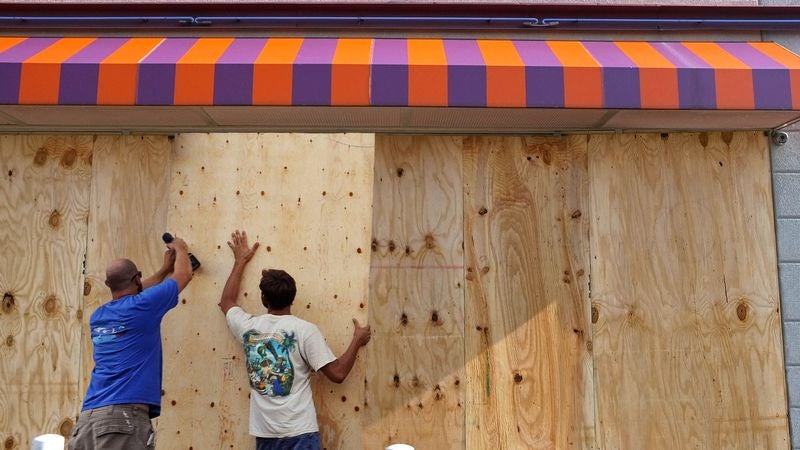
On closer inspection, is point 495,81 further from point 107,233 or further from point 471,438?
point 107,233

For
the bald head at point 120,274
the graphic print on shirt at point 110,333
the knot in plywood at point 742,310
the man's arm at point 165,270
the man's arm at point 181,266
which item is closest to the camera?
the graphic print on shirt at point 110,333

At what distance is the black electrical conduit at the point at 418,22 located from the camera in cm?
476

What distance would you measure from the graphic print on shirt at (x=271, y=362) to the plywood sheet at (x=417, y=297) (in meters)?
0.68

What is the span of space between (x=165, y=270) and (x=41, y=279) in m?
0.95

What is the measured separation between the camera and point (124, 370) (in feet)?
12.3

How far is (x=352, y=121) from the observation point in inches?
186

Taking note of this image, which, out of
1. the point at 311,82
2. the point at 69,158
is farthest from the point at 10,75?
the point at 311,82

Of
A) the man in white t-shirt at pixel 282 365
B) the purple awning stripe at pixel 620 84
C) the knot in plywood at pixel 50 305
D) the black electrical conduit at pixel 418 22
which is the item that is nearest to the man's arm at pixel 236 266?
the man in white t-shirt at pixel 282 365

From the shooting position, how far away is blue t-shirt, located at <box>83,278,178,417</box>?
12.2 feet

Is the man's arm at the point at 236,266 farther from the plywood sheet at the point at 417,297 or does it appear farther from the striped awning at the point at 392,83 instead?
the striped awning at the point at 392,83

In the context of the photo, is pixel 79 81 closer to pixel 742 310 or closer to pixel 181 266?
pixel 181 266

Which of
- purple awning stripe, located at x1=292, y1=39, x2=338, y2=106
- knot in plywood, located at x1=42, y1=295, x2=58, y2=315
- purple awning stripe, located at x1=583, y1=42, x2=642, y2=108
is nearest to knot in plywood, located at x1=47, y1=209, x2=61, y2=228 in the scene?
knot in plywood, located at x1=42, y1=295, x2=58, y2=315

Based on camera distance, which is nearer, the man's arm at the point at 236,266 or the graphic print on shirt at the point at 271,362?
the graphic print on shirt at the point at 271,362

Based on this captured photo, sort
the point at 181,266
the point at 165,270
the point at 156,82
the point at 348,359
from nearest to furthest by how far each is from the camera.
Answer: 1. the point at 156,82
2. the point at 181,266
3. the point at 348,359
4. the point at 165,270
